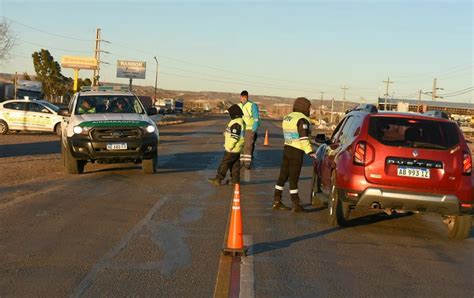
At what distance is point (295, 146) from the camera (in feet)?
31.9

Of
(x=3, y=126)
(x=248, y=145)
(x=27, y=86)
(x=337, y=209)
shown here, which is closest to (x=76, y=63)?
(x=27, y=86)

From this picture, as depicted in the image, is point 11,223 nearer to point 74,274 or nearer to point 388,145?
point 74,274

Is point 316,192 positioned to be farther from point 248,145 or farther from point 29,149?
point 29,149

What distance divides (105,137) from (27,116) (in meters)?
15.0

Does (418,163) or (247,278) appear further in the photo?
(418,163)

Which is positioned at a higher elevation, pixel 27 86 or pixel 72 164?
pixel 27 86

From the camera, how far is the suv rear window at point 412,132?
799 cm

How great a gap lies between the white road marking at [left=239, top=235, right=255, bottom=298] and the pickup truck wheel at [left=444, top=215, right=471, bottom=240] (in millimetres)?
3199

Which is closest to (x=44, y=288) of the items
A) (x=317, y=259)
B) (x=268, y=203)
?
(x=317, y=259)

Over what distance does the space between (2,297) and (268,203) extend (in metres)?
→ 5.98

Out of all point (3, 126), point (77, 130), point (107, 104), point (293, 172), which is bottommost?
point (3, 126)

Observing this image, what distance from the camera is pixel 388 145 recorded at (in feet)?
26.1

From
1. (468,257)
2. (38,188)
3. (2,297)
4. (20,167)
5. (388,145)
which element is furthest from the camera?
(20,167)

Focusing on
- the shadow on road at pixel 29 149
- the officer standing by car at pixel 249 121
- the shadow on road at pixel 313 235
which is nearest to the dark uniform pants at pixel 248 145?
the officer standing by car at pixel 249 121
